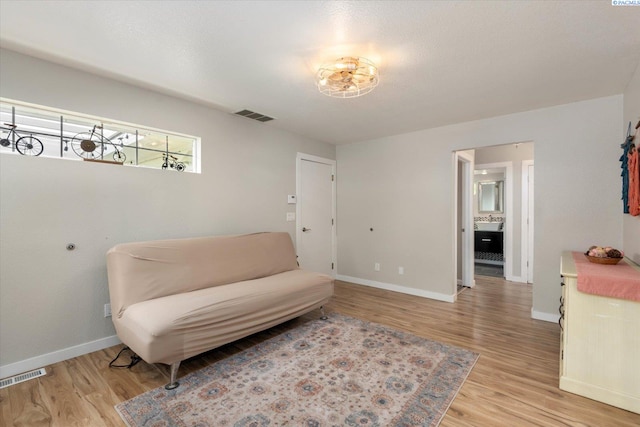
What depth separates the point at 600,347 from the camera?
1.94 m

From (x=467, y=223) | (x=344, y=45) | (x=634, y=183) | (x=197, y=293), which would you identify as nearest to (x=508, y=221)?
(x=467, y=223)

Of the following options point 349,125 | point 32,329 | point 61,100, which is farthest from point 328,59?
point 32,329

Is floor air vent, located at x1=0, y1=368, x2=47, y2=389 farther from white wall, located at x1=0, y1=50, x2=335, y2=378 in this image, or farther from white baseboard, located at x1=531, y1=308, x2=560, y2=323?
white baseboard, located at x1=531, y1=308, x2=560, y2=323

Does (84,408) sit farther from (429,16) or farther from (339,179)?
(339,179)

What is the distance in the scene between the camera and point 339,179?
5.21 metres

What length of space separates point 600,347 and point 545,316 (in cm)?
156

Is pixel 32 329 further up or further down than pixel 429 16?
further down

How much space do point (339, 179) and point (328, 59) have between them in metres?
3.06

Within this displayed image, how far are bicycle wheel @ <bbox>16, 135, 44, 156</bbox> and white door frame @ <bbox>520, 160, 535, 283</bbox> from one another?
6.33 meters

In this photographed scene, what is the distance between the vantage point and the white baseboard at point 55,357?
2.20m

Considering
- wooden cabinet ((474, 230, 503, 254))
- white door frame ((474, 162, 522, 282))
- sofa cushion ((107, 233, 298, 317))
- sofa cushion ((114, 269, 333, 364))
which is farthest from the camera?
wooden cabinet ((474, 230, 503, 254))

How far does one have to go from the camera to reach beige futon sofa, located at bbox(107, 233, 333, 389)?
210 centimetres

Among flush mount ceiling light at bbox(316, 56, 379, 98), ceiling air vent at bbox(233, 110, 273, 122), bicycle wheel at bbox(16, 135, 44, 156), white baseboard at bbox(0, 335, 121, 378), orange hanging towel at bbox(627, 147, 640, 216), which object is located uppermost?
ceiling air vent at bbox(233, 110, 273, 122)

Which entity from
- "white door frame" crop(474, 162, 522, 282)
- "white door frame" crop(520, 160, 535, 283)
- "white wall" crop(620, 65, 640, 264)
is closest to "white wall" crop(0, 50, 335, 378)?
"white wall" crop(620, 65, 640, 264)
